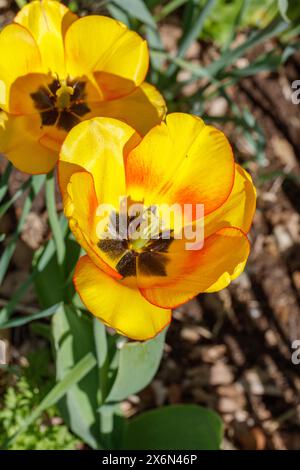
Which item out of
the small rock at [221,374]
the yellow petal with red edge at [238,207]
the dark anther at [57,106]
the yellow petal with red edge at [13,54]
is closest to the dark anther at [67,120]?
the dark anther at [57,106]

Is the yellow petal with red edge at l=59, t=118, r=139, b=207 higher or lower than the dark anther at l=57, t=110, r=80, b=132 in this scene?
higher

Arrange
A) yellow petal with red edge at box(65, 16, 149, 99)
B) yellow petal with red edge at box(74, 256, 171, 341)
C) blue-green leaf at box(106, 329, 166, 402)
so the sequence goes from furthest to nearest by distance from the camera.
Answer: blue-green leaf at box(106, 329, 166, 402)
yellow petal with red edge at box(65, 16, 149, 99)
yellow petal with red edge at box(74, 256, 171, 341)

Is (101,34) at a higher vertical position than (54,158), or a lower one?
higher

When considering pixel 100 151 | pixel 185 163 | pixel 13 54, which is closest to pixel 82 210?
pixel 100 151

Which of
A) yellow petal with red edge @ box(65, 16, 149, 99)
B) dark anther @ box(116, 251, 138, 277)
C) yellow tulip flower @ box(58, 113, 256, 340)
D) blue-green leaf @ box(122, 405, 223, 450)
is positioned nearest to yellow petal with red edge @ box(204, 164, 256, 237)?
yellow tulip flower @ box(58, 113, 256, 340)

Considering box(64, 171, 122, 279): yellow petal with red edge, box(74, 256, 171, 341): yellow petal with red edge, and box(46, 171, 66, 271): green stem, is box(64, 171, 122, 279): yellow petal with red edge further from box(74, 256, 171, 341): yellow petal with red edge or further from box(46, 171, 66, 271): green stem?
box(46, 171, 66, 271): green stem
